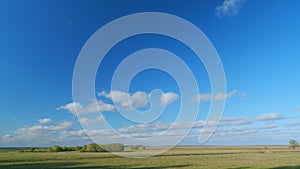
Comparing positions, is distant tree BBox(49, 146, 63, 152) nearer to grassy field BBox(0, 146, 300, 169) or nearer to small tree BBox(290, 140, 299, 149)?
grassy field BBox(0, 146, 300, 169)

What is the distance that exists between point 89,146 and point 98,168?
9068cm

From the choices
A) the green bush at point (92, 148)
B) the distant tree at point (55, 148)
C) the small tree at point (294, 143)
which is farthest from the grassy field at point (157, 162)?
the small tree at point (294, 143)

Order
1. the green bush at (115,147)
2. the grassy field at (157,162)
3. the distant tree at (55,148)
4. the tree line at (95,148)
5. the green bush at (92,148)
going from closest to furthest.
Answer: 1. the grassy field at (157,162)
2. the green bush at (115,147)
3. the tree line at (95,148)
4. the green bush at (92,148)
5. the distant tree at (55,148)

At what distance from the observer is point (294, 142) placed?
17950cm

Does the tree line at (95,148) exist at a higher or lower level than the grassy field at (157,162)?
higher

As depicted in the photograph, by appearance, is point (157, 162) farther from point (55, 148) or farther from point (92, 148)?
point (55, 148)

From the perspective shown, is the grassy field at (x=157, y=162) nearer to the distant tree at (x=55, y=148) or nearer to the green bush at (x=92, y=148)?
the green bush at (x=92, y=148)

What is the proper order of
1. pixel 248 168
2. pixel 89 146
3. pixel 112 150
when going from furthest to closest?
pixel 89 146 < pixel 112 150 < pixel 248 168

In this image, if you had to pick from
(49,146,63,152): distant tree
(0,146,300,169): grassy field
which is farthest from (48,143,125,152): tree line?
(0,146,300,169): grassy field

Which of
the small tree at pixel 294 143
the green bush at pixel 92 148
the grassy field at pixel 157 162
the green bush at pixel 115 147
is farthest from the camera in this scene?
the small tree at pixel 294 143

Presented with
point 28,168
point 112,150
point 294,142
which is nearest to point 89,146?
point 112,150

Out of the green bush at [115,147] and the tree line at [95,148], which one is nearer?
the green bush at [115,147]

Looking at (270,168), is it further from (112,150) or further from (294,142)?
(294,142)

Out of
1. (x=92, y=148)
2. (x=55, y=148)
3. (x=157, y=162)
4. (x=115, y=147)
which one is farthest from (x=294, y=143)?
(x=157, y=162)
